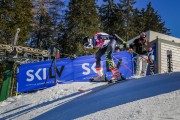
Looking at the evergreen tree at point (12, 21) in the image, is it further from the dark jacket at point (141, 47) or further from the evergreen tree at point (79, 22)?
the dark jacket at point (141, 47)

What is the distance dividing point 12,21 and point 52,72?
18.1 metres

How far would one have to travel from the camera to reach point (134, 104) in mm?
7664

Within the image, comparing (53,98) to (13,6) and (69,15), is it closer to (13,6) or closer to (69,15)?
(13,6)

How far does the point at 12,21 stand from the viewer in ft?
113

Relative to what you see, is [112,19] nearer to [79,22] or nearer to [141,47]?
[79,22]

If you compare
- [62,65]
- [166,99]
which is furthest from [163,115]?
[62,65]

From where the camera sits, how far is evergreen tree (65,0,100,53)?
41241 millimetres

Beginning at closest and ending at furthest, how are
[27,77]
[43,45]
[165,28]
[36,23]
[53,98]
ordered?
[53,98]
[27,77]
[36,23]
[43,45]
[165,28]

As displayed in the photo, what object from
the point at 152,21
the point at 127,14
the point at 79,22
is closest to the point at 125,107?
the point at 79,22

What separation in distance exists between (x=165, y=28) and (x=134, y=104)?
71109 mm

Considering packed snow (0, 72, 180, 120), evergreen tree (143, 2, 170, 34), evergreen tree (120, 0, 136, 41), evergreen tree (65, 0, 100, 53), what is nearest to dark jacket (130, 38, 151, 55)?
packed snow (0, 72, 180, 120)

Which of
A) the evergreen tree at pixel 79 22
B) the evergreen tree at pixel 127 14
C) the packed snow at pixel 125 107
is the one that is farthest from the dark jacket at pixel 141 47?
the evergreen tree at pixel 127 14

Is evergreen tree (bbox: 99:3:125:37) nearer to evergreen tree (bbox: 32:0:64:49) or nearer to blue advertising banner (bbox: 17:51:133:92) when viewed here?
evergreen tree (bbox: 32:0:64:49)

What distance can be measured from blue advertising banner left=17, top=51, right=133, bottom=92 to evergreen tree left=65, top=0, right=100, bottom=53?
21650 mm
